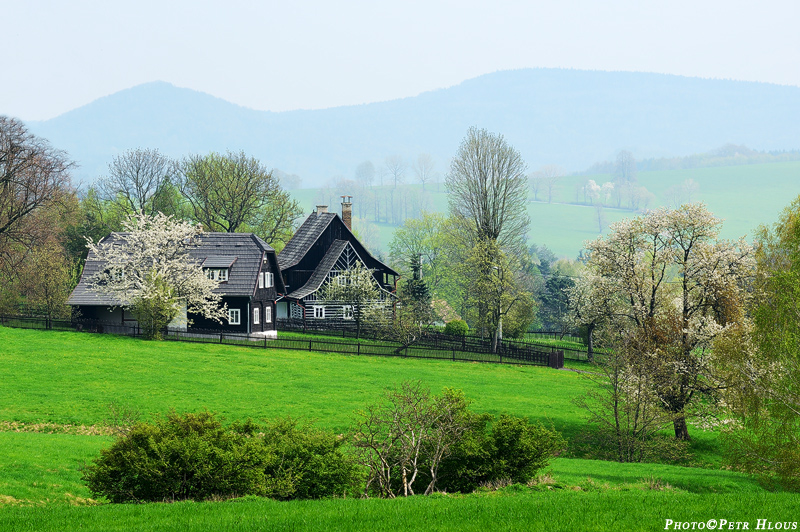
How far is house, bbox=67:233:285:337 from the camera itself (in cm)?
5012

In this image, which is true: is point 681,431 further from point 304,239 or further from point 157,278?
point 304,239

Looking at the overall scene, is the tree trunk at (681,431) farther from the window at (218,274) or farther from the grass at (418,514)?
the window at (218,274)

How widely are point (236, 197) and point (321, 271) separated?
19070 mm

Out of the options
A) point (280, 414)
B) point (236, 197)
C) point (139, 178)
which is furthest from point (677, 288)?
point (139, 178)

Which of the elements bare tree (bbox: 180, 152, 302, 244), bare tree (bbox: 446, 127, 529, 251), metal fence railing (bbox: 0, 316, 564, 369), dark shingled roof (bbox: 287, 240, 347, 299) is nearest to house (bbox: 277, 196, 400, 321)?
dark shingled roof (bbox: 287, 240, 347, 299)

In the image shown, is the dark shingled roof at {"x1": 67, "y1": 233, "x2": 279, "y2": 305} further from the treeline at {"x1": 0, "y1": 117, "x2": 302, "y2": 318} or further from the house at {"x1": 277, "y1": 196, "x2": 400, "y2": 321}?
the house at {"x1": 277, "y1": 196, "x2": 400, "y2": 321}

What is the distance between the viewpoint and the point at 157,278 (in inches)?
1796

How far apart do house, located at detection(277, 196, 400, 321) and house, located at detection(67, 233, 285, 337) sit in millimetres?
6057

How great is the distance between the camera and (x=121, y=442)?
1533cm

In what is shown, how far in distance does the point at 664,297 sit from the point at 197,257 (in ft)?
111

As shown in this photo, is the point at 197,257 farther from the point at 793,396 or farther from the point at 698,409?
the point at 793,396

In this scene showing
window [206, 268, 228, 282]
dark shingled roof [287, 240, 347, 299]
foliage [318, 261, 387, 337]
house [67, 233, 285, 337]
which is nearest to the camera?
house [67, 233, 285, 337]

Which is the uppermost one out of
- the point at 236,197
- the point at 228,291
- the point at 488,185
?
the point at 236,197

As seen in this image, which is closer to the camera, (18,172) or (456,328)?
(18,172)
